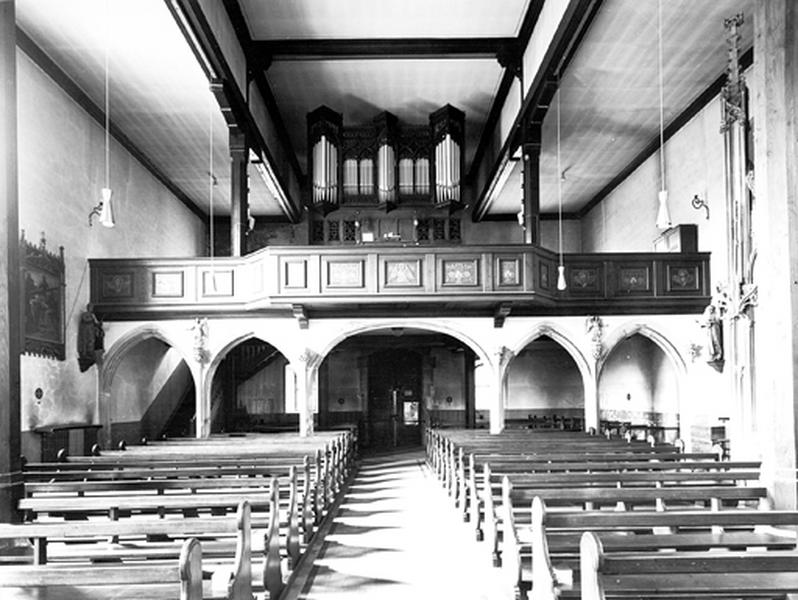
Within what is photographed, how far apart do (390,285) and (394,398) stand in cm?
1095

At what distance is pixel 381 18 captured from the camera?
15.9 m

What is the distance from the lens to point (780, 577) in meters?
4.41

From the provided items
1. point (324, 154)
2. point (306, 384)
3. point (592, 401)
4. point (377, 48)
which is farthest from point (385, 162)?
point (592, 401)

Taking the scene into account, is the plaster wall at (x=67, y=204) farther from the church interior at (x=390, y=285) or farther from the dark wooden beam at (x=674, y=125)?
the dark wooden beam at (x=674, y=125)

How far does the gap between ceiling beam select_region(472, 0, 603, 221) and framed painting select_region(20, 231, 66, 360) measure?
371 inches

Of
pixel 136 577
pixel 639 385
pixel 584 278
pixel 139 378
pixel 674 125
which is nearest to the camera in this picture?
pixel 136 577

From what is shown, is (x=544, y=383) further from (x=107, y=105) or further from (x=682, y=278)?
(x=107, y=105)

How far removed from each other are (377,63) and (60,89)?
262 inches

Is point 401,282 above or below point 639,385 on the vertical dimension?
above

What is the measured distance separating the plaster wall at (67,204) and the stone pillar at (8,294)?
19.9ft

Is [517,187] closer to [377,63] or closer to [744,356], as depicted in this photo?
[377,63]

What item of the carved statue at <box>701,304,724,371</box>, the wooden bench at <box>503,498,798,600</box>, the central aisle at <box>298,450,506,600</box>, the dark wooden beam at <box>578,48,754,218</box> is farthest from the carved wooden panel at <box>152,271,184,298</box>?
the wooden bench at <box>503,498,798,600</box>

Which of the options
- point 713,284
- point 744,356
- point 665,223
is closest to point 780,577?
point 665,223

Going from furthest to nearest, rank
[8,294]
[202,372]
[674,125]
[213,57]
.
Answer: [674,125], [202,372], [213,57], [8,294]
